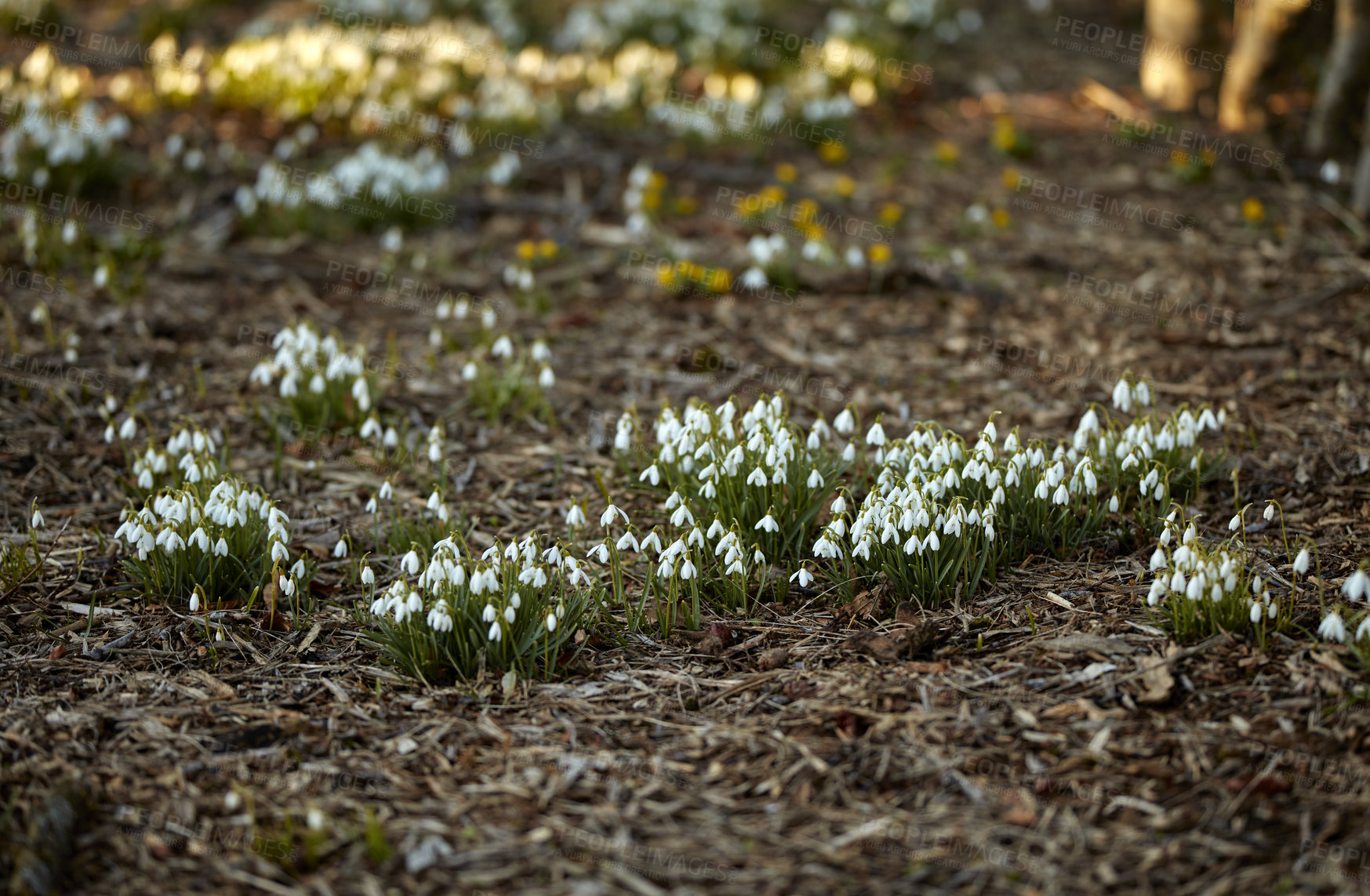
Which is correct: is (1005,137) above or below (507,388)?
above

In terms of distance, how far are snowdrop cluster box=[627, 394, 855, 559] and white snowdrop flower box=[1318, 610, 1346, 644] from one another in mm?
1528

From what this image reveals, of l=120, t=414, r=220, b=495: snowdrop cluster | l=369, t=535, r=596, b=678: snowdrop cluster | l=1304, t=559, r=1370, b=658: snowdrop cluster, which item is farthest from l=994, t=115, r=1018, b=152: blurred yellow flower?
l=120, t=414, r=220, b=495: snowdrop cluster

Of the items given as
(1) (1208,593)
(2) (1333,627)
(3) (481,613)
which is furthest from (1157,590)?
(3) (481,613)

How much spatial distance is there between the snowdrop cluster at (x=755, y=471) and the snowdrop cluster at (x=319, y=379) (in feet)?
4.80

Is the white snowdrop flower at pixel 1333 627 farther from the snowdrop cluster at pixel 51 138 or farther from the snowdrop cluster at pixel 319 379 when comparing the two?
the snowdrop cluster at pixel 51 138

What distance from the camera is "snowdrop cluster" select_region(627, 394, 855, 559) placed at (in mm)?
3646

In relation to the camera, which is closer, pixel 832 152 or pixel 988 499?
pixel 988 499

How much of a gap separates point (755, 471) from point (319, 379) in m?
2.18

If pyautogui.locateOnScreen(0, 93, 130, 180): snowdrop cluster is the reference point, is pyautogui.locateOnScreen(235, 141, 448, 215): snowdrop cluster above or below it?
below

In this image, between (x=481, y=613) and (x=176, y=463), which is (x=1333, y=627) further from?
(x=176, y=463)

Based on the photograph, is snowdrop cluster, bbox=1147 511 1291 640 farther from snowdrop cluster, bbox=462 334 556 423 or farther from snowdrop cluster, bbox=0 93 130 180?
snowdrop cluster, bbox=0 93 130 180

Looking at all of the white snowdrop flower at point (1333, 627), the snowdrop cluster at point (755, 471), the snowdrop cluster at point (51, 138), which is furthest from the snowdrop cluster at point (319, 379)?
the white snowdrop flower at point (1333, 627)

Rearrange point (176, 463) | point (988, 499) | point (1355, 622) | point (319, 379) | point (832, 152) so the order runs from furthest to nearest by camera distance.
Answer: point (832, 152)
point (319, 379)
point (176, 463)
point (988, 499)
point (1355, 622)

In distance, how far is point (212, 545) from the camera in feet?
11.6
